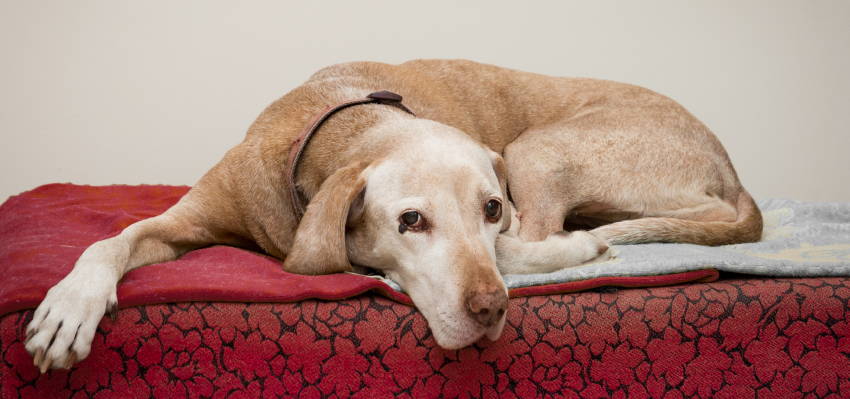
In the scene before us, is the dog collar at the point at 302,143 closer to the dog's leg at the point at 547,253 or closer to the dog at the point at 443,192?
the dog at the point at 443,192

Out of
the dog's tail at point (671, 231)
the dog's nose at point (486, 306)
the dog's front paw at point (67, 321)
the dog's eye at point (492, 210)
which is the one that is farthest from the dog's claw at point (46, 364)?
the dog's tail at point (671, 231)

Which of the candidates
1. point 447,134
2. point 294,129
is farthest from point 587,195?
point 294,129

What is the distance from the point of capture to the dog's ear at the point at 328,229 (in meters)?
1.71

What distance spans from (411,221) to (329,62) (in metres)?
2.55

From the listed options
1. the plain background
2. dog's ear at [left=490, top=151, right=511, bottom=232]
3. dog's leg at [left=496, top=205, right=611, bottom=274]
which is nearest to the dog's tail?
dog's leg at [left=496, top=205, right=611, bottom=274]

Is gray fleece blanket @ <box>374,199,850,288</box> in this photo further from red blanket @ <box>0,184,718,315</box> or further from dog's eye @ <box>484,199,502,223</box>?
dog's eye @ <box>484,199,502,223</box>

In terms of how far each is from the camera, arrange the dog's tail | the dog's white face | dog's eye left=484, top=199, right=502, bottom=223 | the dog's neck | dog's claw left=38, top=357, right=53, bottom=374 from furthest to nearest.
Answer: the dog's tail < the dog's neck < dog's eye left=484, top=199, right=502, bottom=223 < the dog's white face < dog's claw left=38, top=357, right=53, bottom=374

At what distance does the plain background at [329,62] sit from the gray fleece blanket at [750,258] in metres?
1.77

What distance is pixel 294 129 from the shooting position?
7.22 ft

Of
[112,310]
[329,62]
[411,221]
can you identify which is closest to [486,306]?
[411,221]

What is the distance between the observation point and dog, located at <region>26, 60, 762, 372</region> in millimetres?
1546

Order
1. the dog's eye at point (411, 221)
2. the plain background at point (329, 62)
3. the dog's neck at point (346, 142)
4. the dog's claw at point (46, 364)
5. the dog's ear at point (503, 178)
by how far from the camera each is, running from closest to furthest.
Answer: the dog's claw at point (46, 364)
the dog's eye at point (411, 221)
the dog's neck at point (346, 142)
the dog's ear at point (503, 178)
the plain background at point (329, 62)

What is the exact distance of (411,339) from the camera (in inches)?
63.1

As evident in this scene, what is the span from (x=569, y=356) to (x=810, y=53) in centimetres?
386
